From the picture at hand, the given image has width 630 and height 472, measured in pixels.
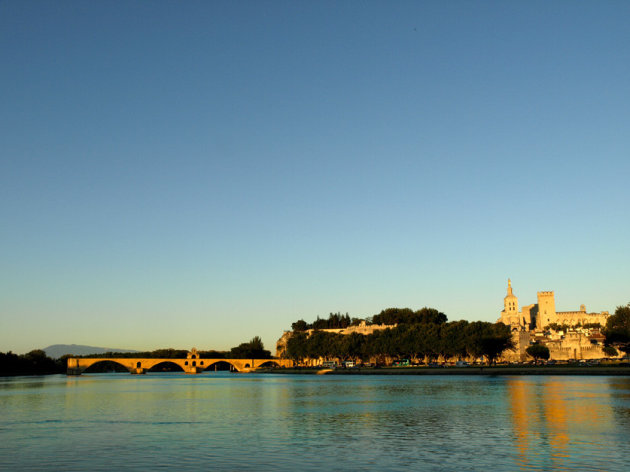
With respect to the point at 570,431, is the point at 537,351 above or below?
above

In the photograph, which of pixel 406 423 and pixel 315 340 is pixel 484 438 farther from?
pixel 315 340

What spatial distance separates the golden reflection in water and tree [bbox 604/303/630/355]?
59.2 metres

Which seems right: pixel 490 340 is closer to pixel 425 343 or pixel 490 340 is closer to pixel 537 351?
pixel 425 343

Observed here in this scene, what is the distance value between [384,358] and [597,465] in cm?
13109

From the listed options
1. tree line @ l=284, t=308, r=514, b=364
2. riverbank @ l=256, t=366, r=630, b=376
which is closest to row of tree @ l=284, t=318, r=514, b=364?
tree line @ l=284, t=308, r=514, b=364

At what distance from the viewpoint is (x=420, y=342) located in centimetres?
13138

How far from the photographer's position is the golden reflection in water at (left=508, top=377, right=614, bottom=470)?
24.5m

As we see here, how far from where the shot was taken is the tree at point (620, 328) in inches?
4163

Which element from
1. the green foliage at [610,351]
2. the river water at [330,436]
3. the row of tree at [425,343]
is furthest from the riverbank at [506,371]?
the green foliage at [610,351]

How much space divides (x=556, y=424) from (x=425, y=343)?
322 feet

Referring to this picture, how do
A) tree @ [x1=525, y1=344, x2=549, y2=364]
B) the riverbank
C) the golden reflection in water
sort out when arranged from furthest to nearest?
tree @ [x1=525, y1=344, x2=549, y2=364] < the riverbank < the golden reflection in water

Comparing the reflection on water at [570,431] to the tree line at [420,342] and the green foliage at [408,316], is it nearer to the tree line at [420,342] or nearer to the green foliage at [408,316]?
the tree line at [420,342]

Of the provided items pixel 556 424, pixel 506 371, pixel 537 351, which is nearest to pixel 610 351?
pixel 537 351

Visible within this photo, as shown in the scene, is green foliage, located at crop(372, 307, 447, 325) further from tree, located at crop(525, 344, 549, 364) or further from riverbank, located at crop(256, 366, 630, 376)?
riverbank, located at crop(256, 366, 630, 376)
